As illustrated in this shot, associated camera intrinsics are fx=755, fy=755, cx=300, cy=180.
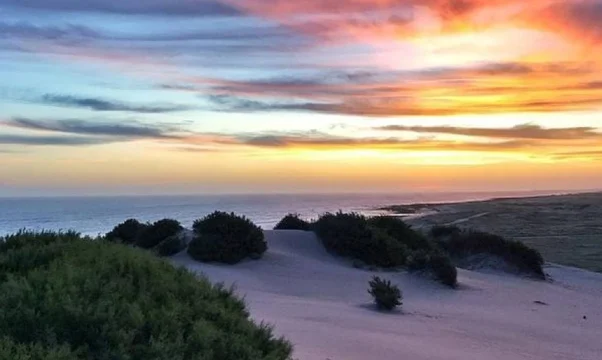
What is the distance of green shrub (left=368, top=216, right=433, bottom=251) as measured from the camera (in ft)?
65.7

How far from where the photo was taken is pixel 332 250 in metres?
18.6

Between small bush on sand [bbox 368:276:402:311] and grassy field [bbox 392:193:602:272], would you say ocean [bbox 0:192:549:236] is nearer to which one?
small bush on sand [bbox 368:276:402:311]

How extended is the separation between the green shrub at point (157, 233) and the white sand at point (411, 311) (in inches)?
74.3

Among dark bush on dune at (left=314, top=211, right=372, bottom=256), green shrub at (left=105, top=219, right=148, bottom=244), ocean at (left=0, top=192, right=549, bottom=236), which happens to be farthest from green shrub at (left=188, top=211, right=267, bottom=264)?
ocean at (left=0, top=192, right=549, bottom=236)

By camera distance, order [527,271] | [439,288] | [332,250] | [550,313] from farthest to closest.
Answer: [527,271] → [332,250] → [439,288] → [550,313]

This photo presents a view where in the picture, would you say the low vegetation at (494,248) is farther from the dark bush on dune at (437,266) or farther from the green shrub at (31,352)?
the green shrub at (31,352)

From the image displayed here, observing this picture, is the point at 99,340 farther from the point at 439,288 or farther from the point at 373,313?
the point at 439,288

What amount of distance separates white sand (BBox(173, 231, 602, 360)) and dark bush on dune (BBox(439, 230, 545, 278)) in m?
0.72

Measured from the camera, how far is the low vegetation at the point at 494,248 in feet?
65.6

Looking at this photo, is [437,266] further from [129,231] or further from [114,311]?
[114,311]

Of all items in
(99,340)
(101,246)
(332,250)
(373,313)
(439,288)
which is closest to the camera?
(99,340)

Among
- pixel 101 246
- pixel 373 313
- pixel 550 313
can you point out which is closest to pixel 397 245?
pixel 550 313

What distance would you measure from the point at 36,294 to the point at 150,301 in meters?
0.87

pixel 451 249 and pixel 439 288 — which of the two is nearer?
→ pixel 439 288
